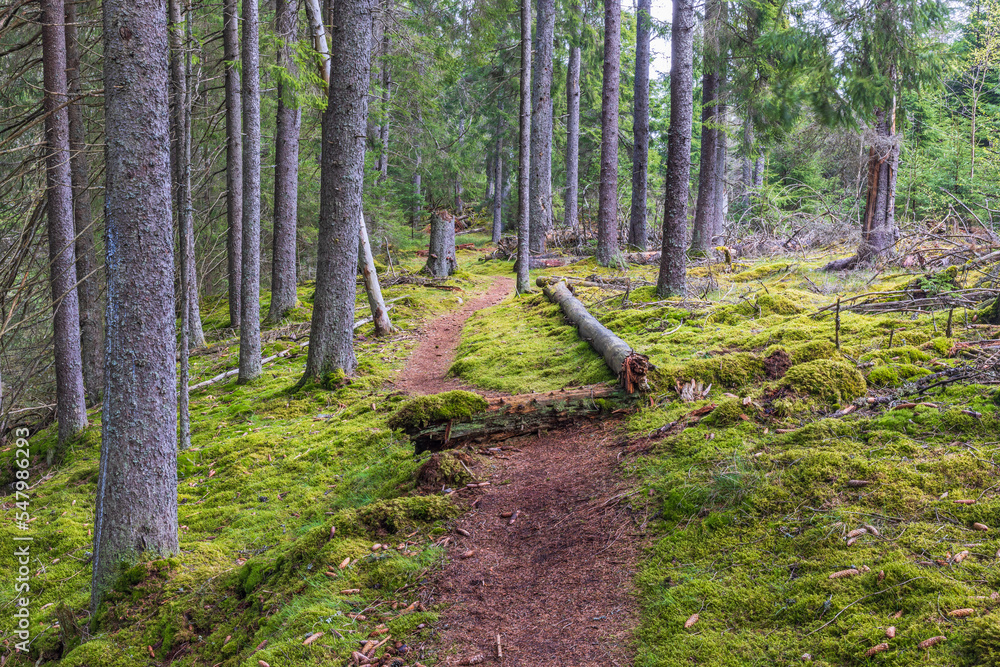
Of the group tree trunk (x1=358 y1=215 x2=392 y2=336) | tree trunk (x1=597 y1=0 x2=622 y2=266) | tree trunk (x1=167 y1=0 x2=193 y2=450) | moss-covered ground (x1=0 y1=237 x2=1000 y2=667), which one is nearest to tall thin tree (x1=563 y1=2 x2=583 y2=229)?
tree trunk (x1=597 y1=0 x2=622 y2=266)

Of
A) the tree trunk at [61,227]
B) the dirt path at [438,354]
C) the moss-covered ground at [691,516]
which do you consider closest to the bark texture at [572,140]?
the dirt path at [438,354]

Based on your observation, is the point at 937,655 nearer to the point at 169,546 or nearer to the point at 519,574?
the point at 519,574

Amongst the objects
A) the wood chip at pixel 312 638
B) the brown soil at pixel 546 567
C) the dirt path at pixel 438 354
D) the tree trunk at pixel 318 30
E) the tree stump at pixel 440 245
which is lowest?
the wood chip at pixel 312 638

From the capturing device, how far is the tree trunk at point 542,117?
1558 centimetres

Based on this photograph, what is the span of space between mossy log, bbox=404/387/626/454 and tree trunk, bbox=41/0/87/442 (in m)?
5.22

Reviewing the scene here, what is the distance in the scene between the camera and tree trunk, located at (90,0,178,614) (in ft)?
13.9

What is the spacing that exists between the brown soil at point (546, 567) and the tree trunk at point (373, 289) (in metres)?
6.15

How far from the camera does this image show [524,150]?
11.9 m

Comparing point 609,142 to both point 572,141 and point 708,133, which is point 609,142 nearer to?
point 708,133

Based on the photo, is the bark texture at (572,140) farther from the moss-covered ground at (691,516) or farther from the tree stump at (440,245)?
the moss-covered ground at (691,516)

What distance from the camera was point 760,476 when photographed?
12.4ft

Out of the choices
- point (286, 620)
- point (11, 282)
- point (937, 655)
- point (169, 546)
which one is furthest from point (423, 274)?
point (937, 655)

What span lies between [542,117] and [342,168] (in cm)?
921

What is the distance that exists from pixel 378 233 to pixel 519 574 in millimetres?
14964
